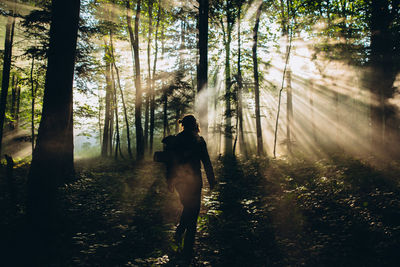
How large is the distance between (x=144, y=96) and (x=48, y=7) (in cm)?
891

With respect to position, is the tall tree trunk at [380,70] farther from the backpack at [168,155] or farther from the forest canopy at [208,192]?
the backpack at [168,155]

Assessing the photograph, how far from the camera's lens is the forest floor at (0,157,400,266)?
12.4 feet

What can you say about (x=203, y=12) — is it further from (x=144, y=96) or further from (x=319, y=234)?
(x=319, y=234)

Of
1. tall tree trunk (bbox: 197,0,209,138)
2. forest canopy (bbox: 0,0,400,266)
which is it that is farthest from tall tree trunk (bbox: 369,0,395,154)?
tall tree trunk (bbox: 197,0,209,138)

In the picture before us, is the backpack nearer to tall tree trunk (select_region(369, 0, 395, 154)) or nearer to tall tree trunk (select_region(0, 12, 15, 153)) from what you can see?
tall tree trunk (select_region(369, 0, 395, 154))

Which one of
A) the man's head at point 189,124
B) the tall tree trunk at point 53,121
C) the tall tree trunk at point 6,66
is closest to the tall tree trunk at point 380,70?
the man's head at point 189,124

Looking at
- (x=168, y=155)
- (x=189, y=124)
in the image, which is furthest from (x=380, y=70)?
(x=168, y=155)

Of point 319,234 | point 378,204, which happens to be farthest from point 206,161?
point 378,204

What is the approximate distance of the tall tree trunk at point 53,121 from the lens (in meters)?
4.46

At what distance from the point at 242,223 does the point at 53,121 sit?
5013 millimetres

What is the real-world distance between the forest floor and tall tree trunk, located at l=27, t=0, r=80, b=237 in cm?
51

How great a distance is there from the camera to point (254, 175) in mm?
9938

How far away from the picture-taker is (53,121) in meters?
4.76

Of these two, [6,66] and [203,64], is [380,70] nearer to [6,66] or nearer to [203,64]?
[203,64]
